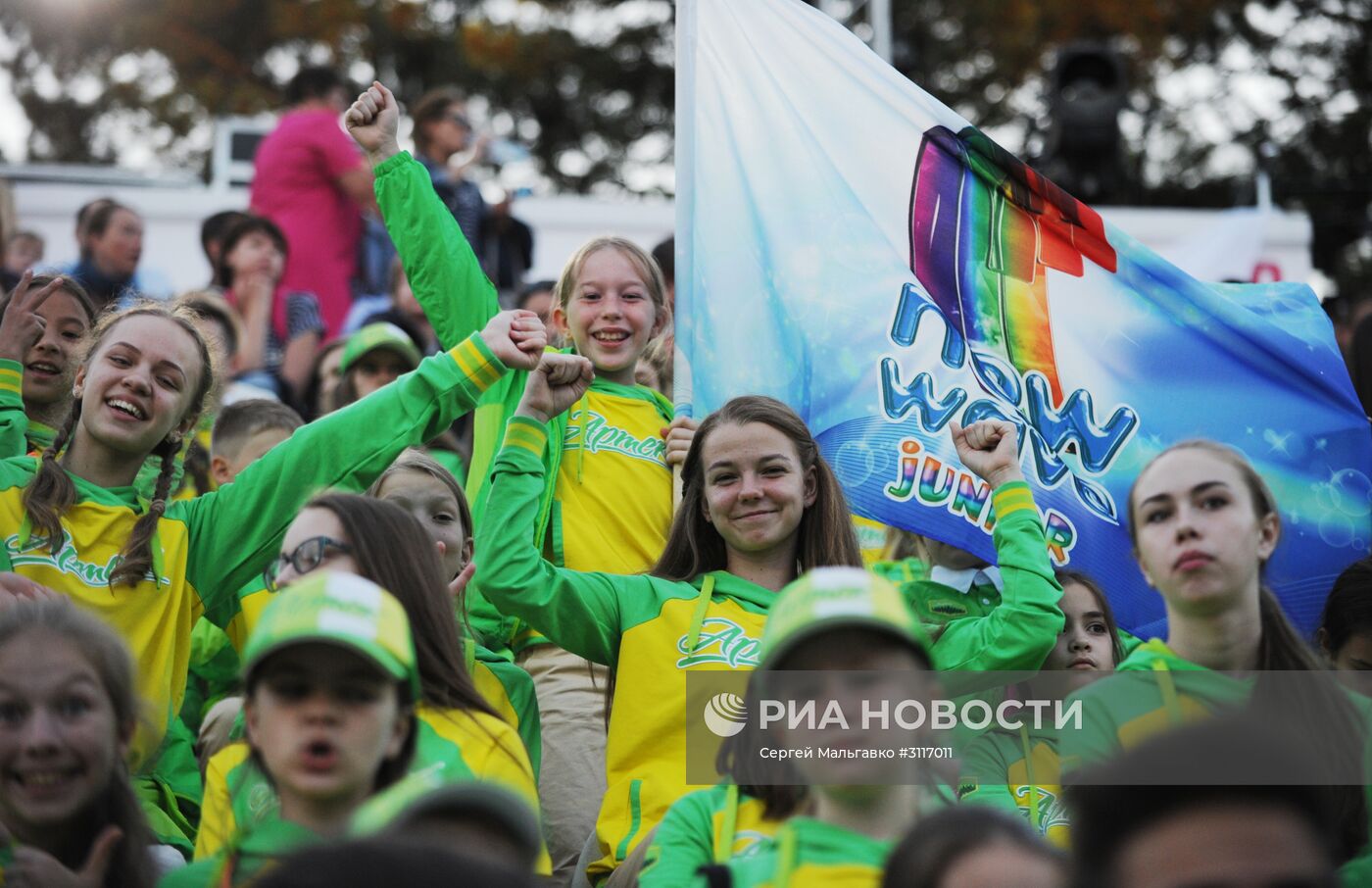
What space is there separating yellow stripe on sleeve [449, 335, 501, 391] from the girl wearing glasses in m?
0.85

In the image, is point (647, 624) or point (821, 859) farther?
point (647, 624)

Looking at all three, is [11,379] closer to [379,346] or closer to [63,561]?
[63,561]

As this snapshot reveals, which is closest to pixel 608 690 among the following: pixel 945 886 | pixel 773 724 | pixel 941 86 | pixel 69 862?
pixel 773 724

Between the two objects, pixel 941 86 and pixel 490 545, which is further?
pixel 941 86

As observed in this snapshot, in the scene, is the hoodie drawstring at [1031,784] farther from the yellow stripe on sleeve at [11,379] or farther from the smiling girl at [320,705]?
the yellow stripe on sleeve at [11,379]

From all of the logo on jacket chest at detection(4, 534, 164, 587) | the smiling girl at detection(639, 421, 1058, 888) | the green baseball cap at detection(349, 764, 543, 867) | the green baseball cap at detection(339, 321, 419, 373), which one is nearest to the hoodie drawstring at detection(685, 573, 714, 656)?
the smiling girl at detection(639, 421, 1058, 888)

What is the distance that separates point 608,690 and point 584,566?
606mm

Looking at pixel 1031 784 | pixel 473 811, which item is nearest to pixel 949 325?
pixel 1031 784

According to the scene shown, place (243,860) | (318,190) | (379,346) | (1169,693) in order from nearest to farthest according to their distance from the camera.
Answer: (243,860), (1169,693), (379,346), (318,190)

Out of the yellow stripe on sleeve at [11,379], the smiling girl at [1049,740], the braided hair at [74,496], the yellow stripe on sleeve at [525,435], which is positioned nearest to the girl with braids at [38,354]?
the yellow stripe on sleeve at [11,379]

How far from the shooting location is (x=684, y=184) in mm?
5742

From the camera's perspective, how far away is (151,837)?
3.93 meters

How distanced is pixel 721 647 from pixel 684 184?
167 centimetres

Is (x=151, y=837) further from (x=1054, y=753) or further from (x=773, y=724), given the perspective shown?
(x=1054, y=753)
